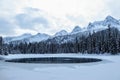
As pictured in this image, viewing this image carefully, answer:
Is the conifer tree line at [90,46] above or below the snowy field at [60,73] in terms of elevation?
above

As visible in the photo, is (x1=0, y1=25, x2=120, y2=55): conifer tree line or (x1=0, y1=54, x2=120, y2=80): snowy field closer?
(x1=0, y1=54, x2=120, y2=80): snowy field

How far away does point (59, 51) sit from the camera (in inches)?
5128

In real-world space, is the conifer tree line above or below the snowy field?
above

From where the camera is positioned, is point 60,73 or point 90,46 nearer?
point 60,73

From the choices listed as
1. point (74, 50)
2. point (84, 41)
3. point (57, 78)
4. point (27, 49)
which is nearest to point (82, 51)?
point (84, 41)

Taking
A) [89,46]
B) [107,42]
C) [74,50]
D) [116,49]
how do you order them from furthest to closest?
[74,50] < [89,46] < [107,42] < [116,49]

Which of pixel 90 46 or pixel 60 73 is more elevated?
pixel 90 46

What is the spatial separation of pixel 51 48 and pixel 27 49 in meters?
16.4

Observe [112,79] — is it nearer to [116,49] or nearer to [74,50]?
[116,49]

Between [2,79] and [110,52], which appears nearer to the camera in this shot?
[2,79]

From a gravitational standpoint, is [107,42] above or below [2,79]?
above

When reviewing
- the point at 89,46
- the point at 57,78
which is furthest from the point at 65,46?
the point at 57,78

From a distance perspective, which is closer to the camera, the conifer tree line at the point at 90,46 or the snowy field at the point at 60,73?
the snowy field at the point at 60,73

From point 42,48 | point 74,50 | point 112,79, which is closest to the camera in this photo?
point 112,79
